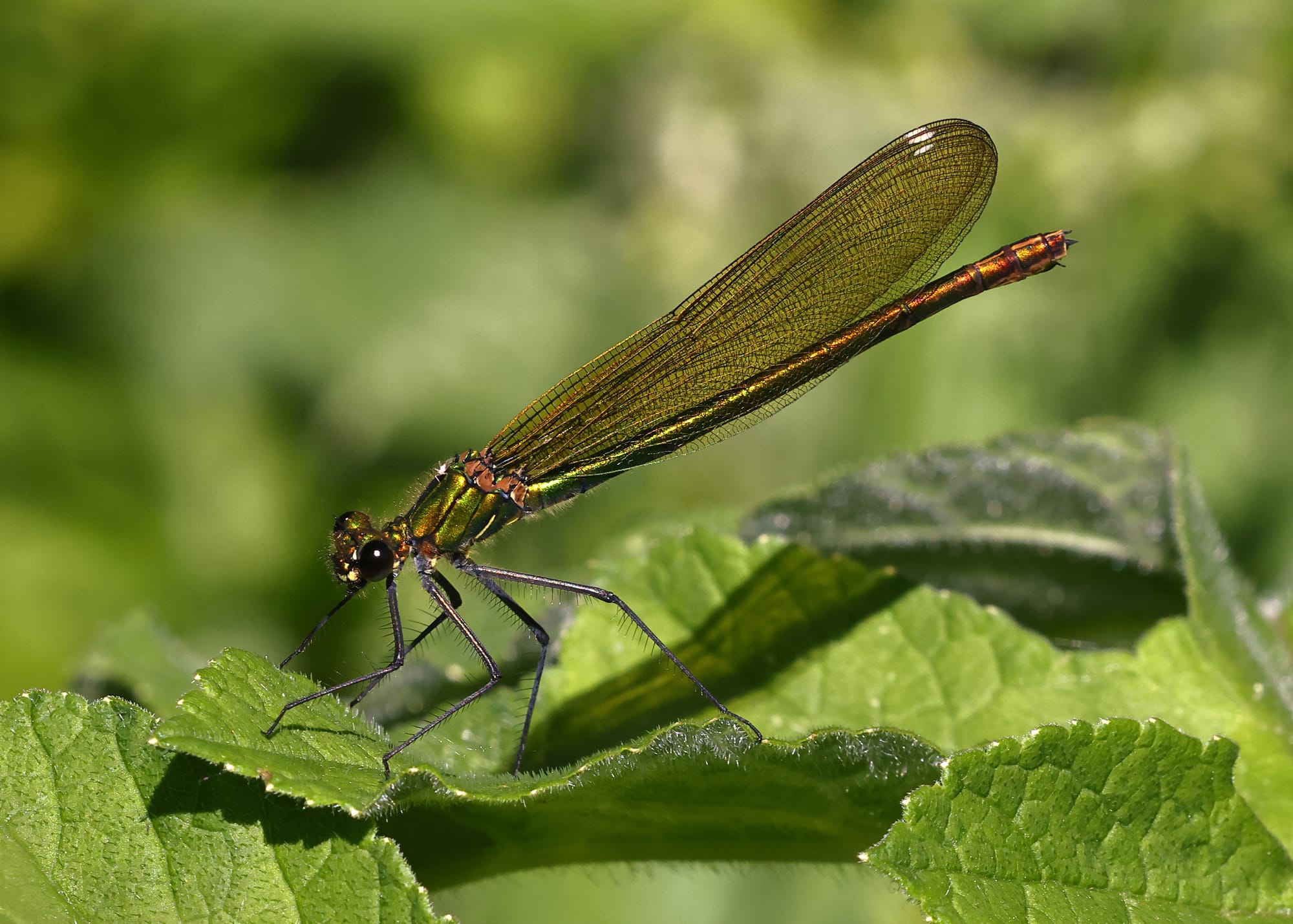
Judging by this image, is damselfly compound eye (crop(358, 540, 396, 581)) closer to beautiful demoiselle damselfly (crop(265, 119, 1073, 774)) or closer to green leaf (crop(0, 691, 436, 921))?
beautiful demoiselle damselfly (crop(265, 119, 1073, 774))

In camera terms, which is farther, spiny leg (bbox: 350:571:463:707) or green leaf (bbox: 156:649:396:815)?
spiny leg (bbox: 350:571:463:707)

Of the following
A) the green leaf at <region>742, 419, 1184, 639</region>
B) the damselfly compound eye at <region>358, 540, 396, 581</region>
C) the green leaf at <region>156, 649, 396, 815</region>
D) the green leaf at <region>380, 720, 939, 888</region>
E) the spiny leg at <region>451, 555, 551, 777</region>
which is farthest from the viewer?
the damselfly compound eye at <region>358, 540, 396, 581</region>

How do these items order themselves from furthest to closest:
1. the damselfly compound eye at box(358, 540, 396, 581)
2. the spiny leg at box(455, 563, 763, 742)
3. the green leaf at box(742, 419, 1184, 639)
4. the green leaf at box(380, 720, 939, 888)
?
the damselfly compound eye at box(358, 540, 396, 581), the green leaf at box(742, 419, 1184, 639), the spiny leg at box(455, 563, 763, 742), the green leaf at box(380, 720, 939, 888)

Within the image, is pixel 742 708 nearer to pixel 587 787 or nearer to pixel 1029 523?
pixel 587 787

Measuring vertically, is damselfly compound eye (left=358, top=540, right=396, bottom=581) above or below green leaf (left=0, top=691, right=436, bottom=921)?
above

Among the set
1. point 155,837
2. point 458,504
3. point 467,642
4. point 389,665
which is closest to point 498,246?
point 458,504

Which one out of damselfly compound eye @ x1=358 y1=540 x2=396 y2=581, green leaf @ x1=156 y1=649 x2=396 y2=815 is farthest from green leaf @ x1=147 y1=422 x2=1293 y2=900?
damselfly compound eye @ x1=358 y1=540 x2=396 y2=581

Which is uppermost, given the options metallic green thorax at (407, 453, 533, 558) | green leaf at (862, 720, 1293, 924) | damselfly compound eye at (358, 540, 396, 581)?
metallic green thorax at (407, 453, 533, 558)

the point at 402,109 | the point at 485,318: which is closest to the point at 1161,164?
the point at 485,318
